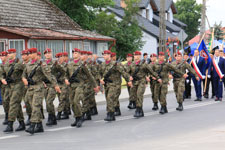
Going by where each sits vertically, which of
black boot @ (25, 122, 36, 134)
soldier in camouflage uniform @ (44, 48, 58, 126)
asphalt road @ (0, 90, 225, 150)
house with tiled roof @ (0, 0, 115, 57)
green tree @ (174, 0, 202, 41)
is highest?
green tree @ (174, 0, 202, 41)

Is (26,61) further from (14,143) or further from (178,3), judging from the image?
(178,3)

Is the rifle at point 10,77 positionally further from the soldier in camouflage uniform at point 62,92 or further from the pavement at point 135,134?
the soldier in camouflage uniform at point 62,92

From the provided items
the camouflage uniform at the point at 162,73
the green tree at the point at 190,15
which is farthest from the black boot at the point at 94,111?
the green tree at the point at 190,15

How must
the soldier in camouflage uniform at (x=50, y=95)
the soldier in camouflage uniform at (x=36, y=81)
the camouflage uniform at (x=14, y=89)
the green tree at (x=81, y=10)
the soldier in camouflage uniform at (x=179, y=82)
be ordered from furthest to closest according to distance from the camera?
the green tree at (x=81, y=10), the soldier in camouflage uniform at (x=179, y=82), the soldier in camouflage uniform at (x=50, y=95), the camouflage uniform at (x=14, y=89), the soldier in camouflage uniform at (x=36, y=81)

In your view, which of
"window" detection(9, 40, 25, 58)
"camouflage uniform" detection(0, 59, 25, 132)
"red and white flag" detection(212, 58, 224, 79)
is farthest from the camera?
"window" detection(9, 40, 25, 58)

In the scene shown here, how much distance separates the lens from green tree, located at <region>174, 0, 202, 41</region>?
90.8m

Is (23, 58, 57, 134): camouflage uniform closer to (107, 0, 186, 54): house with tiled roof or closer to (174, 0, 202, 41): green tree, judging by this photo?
(107, 0, 186, 54): house with tiled roof

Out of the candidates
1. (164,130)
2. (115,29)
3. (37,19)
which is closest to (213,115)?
(164,130)

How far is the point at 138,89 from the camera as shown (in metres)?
13.6

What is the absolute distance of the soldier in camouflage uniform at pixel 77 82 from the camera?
11.9m

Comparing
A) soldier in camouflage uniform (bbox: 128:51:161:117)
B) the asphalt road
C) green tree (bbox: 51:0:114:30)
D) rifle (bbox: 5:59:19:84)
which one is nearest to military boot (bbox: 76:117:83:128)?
the asphalt road

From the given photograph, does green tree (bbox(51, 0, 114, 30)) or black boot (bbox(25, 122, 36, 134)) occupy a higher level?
green tree (bbox(51, 0, 114, 30))

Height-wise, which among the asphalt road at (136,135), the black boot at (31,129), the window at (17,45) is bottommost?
the asphalt road at (136,135)

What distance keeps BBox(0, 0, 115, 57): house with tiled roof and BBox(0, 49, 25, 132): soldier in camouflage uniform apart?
41.0ft
